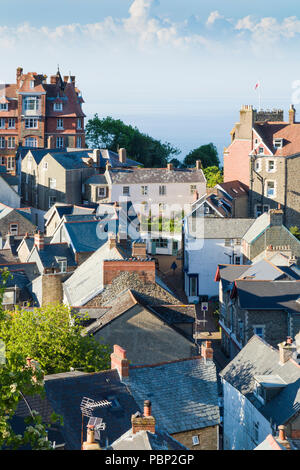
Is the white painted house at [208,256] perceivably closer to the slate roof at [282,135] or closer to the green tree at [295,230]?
the green tree at [295,230]

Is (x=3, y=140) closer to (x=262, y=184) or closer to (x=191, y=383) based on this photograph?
(x=262, y=184)

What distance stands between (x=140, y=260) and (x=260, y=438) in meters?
13.9

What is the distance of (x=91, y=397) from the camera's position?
28.7 meters

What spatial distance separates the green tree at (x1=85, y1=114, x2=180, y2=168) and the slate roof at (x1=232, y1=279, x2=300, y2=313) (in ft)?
241

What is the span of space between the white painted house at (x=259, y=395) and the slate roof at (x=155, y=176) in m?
51.8

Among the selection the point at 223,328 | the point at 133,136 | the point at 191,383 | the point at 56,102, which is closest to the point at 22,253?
the point at 223,328

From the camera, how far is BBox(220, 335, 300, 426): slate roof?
3128 cm

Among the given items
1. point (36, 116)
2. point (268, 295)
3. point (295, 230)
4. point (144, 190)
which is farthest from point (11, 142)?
point (268, 295)

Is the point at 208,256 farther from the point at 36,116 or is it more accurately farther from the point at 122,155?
the point at 36,116

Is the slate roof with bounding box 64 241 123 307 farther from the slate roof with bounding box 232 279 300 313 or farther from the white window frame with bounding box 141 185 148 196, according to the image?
the white window frame with bounding box 141 185 148 196

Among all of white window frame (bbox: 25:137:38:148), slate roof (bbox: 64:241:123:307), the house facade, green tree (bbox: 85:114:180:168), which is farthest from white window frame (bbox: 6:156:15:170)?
slate roof (bbox: 64:241:123:307)

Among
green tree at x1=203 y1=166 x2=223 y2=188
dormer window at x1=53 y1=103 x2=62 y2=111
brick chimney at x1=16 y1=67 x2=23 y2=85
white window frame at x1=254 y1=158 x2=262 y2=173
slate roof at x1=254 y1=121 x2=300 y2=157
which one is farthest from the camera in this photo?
brick chimney at x1=16 y1=67 x2=23 y2=85

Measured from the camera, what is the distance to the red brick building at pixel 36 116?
105 metres

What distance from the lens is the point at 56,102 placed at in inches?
4193
